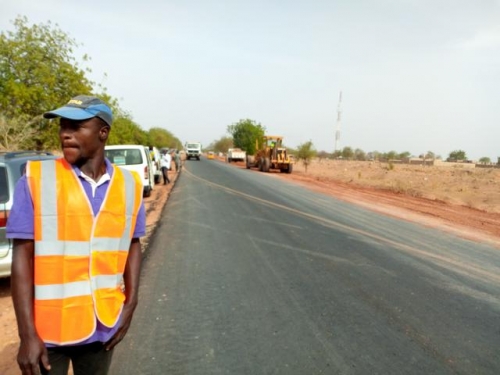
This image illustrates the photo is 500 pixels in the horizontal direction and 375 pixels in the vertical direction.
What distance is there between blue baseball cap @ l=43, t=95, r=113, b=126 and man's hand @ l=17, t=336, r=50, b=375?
103 centimetres

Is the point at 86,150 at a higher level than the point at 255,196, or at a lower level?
higher

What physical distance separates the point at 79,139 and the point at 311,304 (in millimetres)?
3423

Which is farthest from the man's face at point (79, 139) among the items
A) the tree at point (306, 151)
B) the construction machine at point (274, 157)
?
the tree at point (306, 151)

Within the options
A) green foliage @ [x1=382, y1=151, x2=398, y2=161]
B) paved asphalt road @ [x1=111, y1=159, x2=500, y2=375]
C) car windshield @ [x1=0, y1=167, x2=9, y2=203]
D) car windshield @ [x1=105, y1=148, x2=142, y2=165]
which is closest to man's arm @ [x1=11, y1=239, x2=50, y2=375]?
paved asphalt road @ [x1=111, y1=159, x2=500, y2=375]

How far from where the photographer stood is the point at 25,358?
157cm

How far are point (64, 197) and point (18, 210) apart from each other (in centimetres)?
19

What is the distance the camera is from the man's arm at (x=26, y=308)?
5.07ft

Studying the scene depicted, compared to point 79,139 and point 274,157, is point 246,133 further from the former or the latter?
point 79,139

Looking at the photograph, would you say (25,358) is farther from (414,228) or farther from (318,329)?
(414,228)

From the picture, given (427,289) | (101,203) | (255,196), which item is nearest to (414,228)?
(427,289)

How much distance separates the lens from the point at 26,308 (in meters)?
1.58

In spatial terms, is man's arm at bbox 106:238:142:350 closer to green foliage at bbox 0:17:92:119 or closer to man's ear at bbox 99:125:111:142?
man's ear at bbox 99:125:111:142

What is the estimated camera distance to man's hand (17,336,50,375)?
1566 millimetres

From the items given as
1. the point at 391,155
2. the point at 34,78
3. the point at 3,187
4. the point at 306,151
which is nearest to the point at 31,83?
the point at 34,78
